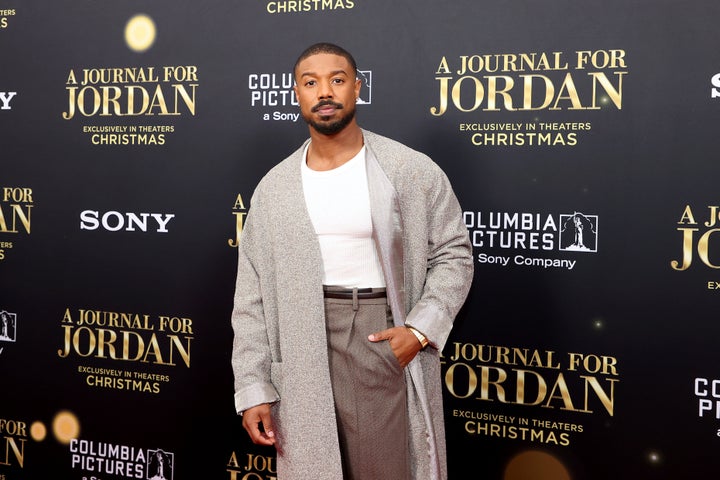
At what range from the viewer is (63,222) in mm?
2965

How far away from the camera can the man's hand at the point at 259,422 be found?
1945mm

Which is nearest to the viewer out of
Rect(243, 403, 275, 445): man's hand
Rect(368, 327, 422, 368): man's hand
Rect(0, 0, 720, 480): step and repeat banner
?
Rect(368, 327, 422, 368): man's hand

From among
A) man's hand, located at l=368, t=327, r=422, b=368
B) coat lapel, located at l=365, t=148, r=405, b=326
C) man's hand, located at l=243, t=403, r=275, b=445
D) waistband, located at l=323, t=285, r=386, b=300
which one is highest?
coat lapel, located at l=365, t=148, r=405, b=326

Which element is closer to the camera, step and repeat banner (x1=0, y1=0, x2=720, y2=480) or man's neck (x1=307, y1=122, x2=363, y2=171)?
man's neck (x1=307, y1=122, x2=363, y2=171)

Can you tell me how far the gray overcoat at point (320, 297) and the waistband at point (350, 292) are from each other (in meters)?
0.03

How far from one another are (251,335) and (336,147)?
547 mm

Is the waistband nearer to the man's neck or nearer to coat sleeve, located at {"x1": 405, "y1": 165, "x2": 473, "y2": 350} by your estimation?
coat sleeve, located at {"x1": 405, "y1": 165, "x2": 473, "y2": 350}

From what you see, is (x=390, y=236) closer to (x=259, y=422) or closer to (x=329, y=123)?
(x=329, y=123)

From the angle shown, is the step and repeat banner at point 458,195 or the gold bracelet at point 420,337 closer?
the gold bracelet at point 420,337

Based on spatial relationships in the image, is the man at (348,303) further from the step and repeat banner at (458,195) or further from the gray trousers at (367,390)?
the step and repeat banner at (458,195)

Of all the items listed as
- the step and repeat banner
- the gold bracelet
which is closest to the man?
the gold bracelet

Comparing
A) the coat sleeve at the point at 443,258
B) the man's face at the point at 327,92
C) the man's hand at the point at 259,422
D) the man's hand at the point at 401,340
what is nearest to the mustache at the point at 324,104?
the man's face at the point at 327,92

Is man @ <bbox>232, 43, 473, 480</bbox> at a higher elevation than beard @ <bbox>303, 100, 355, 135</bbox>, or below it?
below

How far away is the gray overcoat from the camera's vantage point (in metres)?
1.89
